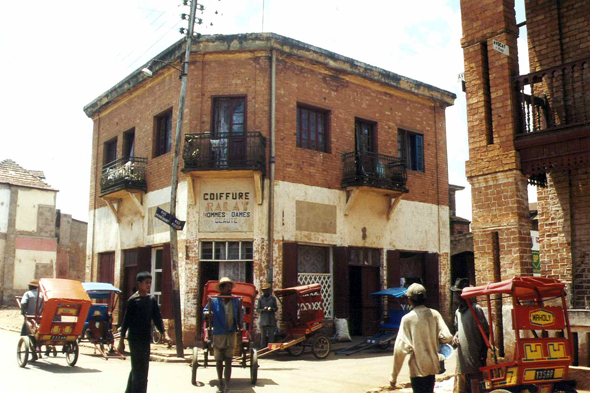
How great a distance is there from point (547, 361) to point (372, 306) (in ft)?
41.9

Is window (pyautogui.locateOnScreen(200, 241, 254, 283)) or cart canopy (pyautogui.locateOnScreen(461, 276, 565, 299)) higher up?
window (pyautogui.locateOnScreen(200, 241, 254, 283))

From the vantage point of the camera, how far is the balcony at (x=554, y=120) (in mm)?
8536

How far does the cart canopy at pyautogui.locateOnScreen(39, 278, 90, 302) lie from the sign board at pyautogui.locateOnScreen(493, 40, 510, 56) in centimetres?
944

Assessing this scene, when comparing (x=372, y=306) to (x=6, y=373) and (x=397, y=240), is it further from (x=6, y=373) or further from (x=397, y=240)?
(x=6, y=373)

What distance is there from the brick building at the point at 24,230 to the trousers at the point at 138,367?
30.7m

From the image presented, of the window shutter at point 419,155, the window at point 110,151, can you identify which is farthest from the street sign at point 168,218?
the window shutter at point 419,155

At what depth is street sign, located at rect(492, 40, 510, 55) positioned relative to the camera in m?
9.27

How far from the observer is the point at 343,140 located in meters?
18.9

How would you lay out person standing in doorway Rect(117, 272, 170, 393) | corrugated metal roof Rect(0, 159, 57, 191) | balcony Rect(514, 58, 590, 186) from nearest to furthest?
person standing in doorway Rect(117, 272, 170, 393) < balcony Rect(514, 58, 590, 186) < corrugated metal roof Rect(0, 159, 57, 191)

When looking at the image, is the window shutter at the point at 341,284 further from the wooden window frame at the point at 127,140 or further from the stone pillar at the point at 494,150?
the stone pillar at the point at 494,150

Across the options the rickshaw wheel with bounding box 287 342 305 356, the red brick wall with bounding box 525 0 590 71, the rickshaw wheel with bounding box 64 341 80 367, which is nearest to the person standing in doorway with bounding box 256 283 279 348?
the rickshaw wheel with bounding box 287 342 305 356

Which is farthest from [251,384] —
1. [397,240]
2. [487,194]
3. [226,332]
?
[397,240]

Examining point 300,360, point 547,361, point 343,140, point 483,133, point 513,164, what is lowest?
point 300,360

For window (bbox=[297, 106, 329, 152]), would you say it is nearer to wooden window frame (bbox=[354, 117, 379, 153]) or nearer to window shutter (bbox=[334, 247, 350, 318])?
wooden window frame (bbox=[354, 117, 379, 153])
